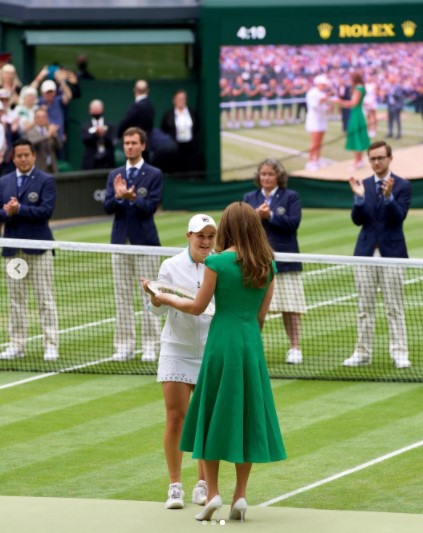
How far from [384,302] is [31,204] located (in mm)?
3851

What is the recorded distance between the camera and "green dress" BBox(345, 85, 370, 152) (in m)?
29.8

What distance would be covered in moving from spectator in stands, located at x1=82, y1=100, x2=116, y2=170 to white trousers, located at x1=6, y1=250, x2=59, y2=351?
Result: 1231 cm

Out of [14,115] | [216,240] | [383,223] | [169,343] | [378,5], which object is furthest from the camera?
[378,5]

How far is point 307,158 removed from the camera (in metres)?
30.4

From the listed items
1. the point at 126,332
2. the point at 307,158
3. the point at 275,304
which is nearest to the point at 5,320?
the point at 126,332

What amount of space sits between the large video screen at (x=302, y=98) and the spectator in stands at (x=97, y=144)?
282 cm

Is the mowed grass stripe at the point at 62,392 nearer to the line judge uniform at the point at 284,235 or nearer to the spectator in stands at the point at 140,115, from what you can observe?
the line judge uniform at the point at 284,235

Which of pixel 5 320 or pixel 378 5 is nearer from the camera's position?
pixel 5 320

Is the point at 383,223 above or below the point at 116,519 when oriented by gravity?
above

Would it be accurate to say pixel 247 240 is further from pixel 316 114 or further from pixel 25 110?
pixel 316 114

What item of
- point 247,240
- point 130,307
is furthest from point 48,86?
point 247,240

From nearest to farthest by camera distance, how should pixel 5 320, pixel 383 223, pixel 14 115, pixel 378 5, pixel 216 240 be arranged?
pixel 216 240 < pixel 383 223 < pixel 5 320 < pixel 14 115 < pixel 378 5

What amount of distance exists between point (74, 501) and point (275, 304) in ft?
18.4

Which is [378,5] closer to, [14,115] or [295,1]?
[295,1]
